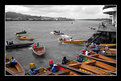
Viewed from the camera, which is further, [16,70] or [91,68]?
[16,70]

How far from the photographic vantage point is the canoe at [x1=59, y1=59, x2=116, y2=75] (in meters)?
13.2

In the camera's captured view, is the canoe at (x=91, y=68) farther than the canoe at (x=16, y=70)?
No

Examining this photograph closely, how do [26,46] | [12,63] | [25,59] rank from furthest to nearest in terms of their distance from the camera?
[26,46] → [25,59] → [12,63]

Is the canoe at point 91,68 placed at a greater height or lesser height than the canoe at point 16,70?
greater

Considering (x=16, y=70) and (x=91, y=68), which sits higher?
(x=91, y=68)

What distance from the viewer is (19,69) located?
15.3 meters

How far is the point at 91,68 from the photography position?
1458cm

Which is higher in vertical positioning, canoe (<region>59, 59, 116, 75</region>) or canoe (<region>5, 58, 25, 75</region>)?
canoe (<region>59, 59, 116, 75</region>)

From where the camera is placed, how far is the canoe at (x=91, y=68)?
521 inches

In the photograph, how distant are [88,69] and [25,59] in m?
13.8
